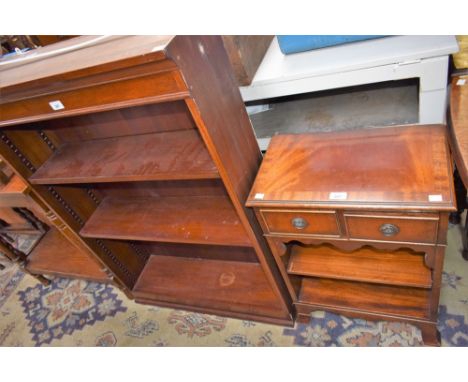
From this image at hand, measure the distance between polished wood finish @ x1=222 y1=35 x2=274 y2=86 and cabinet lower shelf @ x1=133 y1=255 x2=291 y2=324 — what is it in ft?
3.16

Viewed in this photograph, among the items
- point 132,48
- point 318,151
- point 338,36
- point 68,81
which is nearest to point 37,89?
point 68,81

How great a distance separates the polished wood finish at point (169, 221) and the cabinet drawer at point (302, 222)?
181 millimetres

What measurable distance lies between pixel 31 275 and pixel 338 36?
237 cm

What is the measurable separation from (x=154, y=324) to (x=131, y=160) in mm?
993

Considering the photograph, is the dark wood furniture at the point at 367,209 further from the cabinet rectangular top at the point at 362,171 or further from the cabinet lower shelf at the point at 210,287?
the cabinet lower shelf at the point at 210,287

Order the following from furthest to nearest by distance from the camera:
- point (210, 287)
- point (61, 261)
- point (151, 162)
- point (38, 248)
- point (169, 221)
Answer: point (38, 248)
point (61, 261)
point (210, 287)
point (169, 221)
point (151, 162)

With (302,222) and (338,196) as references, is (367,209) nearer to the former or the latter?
(338,196)

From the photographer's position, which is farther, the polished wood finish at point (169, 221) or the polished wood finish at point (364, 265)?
the polished wood finish at point (169, 221)

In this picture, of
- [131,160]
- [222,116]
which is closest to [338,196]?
[222,116]

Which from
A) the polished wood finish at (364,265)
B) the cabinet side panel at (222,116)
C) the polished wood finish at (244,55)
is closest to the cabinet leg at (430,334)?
the polished wood finish at (364,265)

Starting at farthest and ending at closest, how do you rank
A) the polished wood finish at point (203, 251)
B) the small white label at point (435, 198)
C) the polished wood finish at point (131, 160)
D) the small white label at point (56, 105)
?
1. the polished wood finish at point (203, 251)
2. the polished wood finish at point (131, 160)
3. the small white label at point (56, 105)
4. the small white label at point (435, 198)

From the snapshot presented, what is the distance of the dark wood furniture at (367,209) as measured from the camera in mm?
906

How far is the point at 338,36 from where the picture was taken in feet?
4.29

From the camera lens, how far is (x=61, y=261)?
2.09 meters
